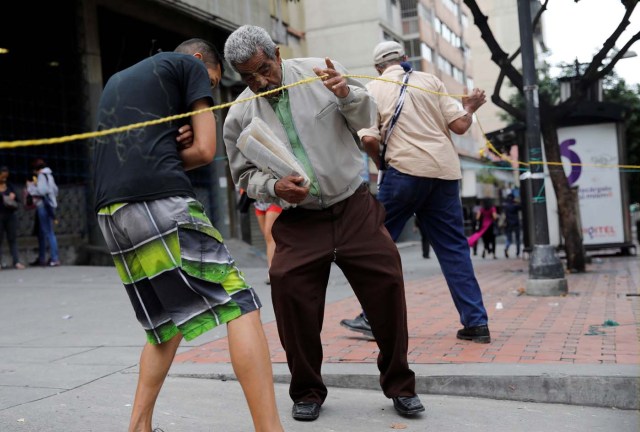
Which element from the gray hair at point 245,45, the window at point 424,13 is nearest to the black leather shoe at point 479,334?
the gray hair at point 245,45

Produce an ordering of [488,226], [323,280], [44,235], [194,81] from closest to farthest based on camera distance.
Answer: [194,81] → [323,280] → [44,235] → [488,226]

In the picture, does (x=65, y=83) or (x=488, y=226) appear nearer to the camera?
(x=65, y=83)

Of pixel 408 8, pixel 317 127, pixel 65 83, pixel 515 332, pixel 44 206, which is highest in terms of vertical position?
pixel 408 8

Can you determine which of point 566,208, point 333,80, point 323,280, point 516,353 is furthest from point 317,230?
point 566,208

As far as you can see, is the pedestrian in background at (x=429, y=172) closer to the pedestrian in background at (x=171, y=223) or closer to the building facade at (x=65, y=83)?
the pedestrian in background at (x=171, y=223)

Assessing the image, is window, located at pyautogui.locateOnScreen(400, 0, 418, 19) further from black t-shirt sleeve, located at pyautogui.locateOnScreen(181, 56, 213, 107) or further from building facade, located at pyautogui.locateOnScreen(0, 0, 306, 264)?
black t-shirt sleeve, located at pyautogui.locateOnScreen(181, 56, 213, 107)

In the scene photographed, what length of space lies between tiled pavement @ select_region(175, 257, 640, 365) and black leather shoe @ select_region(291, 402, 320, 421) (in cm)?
92

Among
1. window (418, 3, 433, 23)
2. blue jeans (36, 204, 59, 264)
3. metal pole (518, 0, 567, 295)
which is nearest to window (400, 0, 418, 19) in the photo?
window (418, 3, 433, 23)

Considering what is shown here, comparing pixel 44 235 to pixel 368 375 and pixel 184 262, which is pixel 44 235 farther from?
pixel 184 262

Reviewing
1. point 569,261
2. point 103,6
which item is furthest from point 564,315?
point 103,6

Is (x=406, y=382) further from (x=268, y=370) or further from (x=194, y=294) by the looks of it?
(x=194, y=294)

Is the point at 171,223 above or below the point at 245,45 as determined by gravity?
below

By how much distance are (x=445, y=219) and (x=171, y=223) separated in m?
2.54

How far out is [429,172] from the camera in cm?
477
